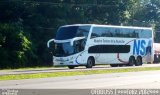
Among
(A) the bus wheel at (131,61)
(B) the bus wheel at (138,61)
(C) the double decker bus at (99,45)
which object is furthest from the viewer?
(B) the bus wheel at (138,61)

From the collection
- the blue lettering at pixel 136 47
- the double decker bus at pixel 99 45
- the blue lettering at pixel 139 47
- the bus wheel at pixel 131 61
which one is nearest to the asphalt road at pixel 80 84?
the double decker bus at pixel 99 45

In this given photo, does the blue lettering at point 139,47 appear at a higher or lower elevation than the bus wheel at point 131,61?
higher

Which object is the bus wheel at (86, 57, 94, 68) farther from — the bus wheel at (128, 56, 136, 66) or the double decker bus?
the bus wheel at (128, 56, 136, 66)

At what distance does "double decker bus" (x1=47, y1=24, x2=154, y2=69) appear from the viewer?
3900 cm

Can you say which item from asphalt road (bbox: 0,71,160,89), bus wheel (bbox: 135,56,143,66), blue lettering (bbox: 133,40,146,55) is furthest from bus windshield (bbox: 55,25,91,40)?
asphalt road (bbox: 0,71,160,89)

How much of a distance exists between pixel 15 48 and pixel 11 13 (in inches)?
258

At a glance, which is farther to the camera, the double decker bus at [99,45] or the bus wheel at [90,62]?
the bus wheel at [90,62]

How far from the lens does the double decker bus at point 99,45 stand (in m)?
39.0

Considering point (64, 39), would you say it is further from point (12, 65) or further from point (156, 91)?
point (156, 91)

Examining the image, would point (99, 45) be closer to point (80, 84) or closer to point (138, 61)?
point (138, 61)

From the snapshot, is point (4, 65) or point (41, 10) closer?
point (4, 65)

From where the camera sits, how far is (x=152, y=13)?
9525 centimetres

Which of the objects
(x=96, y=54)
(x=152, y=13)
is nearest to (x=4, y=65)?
(x=96, y=54)

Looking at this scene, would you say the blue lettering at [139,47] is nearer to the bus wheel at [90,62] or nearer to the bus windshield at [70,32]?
the bus wheel at [90,62]
